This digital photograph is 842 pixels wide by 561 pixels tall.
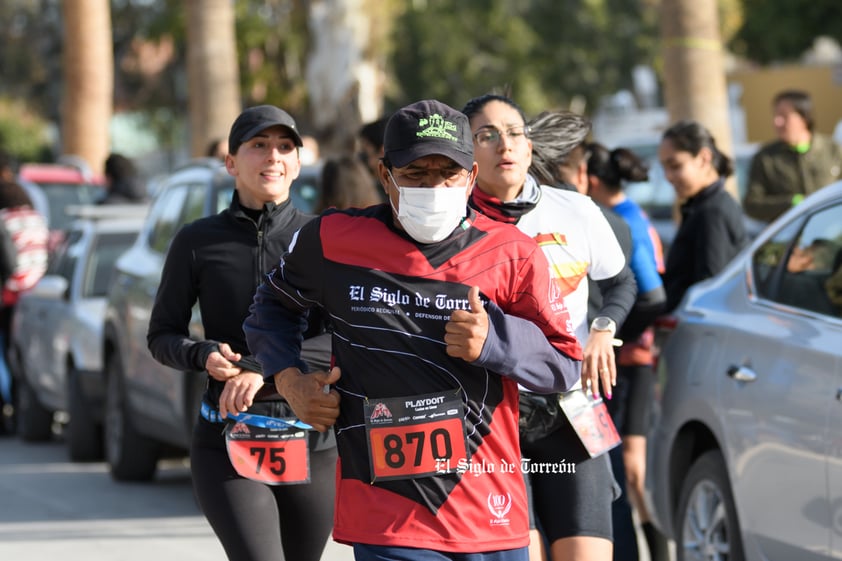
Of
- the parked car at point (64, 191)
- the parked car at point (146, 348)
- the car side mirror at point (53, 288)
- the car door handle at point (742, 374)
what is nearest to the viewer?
the car door handle at point (742, 374)

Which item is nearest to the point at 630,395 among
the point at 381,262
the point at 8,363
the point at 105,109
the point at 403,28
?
the point at 381,262

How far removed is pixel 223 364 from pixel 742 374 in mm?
2122

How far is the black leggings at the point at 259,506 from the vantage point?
4934 mm

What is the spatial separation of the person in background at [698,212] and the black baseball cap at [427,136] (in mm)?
3541

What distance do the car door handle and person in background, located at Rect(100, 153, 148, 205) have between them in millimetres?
10275

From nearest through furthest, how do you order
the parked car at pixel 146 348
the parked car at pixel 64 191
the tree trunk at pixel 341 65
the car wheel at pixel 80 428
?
the parked car at pixel 146 348, the car wheel at pixel 80 428, the tree trunk at pixel 341 65, the parked car at pixel 64 191

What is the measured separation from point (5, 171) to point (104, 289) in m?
2.76

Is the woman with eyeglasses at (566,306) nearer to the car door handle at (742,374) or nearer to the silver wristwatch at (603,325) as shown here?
→ the silver wristwatch at (603,325)

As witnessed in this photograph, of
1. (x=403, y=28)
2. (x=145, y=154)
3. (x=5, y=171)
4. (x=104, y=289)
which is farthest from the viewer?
(x=145, y=154)

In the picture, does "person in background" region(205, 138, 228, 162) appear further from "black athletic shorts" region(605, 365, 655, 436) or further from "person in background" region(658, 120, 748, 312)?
"black athletic shorts" region(605, 365, 655, 436)

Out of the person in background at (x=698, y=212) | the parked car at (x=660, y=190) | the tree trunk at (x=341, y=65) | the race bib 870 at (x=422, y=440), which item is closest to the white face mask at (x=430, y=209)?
the race bib 870 at (x=422, y=440)

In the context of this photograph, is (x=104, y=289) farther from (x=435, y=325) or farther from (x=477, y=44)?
(x=477, y=44)

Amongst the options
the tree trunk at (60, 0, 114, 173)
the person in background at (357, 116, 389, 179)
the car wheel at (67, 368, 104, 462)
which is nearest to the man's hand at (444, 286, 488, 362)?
the person in background at (357, 116, 389, 179)

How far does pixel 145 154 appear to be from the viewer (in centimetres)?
7412
